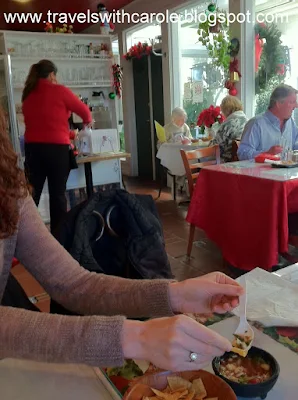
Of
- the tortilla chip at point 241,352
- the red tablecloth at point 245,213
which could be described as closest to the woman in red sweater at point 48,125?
the red tablecloth at point 245,213

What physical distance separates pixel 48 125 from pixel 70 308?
2592 millimetres

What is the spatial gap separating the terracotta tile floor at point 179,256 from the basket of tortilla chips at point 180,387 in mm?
1558

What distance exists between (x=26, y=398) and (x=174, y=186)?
444 centimetres

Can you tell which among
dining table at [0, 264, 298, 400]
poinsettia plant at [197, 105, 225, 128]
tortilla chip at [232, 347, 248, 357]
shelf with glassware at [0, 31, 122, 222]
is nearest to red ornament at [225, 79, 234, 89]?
poinsettia plant at [197, 105, 225, 128]

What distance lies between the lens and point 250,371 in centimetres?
70

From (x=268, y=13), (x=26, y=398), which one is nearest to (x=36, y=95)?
(x=268, y=13)

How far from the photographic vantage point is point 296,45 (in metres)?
4.16

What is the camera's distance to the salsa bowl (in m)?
0.64

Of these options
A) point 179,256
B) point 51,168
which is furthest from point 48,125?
point 179,256

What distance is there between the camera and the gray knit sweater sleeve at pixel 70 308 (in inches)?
26.7

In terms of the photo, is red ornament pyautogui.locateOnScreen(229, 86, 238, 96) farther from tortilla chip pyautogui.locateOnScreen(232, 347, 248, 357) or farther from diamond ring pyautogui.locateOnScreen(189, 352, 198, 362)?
diamond ring pyautogui.locateOnScreen(189, 352, 198, 362)

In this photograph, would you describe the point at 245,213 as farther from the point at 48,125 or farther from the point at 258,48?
the point at 258,48

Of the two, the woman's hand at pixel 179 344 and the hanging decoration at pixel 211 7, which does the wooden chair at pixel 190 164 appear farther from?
the woman's hand at pixel 179 344

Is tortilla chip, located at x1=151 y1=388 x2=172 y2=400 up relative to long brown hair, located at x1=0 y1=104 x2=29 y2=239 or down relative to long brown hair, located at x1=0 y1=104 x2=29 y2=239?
down
